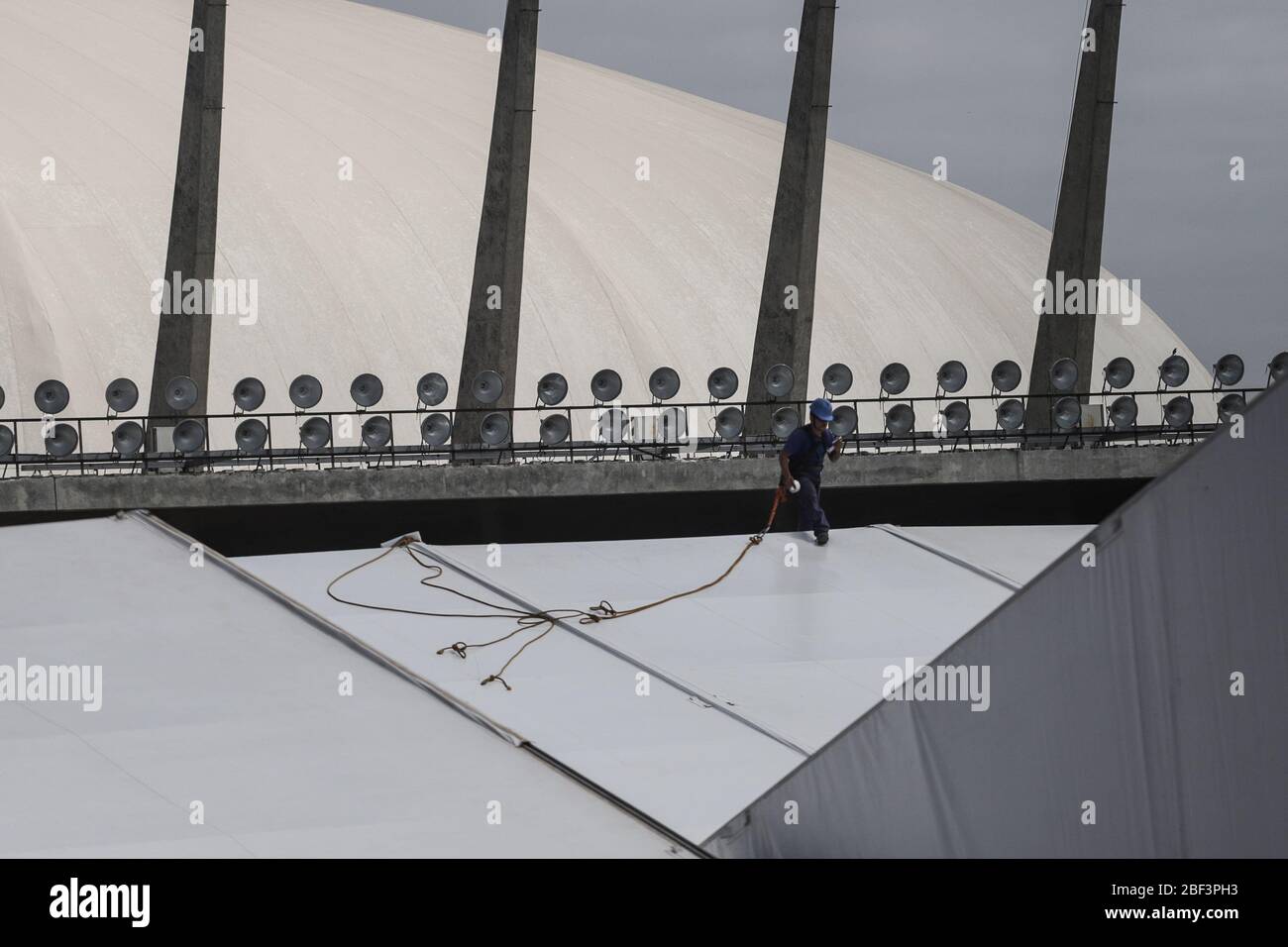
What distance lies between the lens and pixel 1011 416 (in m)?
24.8

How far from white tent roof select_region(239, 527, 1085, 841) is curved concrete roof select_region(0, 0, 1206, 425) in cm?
1695

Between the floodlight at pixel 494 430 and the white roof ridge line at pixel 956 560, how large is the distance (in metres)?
9.43

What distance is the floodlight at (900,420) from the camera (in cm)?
2428

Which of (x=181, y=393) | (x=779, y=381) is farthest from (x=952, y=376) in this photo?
(x=181, y=393)

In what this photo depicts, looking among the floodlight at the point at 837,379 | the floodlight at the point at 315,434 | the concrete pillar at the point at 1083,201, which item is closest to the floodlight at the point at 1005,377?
the concrete pillar at the point at 1083,201

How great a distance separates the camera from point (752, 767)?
9.58 meters

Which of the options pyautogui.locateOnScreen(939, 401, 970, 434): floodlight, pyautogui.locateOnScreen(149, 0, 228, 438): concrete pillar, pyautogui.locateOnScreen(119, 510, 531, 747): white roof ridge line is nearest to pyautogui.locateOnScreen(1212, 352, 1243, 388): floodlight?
pyautogui.locateOnScreen(939, 401, 970, 434): floodlight

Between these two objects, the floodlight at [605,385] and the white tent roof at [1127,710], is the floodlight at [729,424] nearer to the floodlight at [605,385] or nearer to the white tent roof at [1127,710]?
the floodlight at [605,385]

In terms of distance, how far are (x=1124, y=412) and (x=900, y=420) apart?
3.51 m

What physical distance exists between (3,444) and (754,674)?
576 inches

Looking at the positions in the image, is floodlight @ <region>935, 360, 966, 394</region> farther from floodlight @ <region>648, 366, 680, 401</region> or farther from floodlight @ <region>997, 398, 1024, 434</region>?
floodlight @ <region>648, 366, 680, 401</region>
